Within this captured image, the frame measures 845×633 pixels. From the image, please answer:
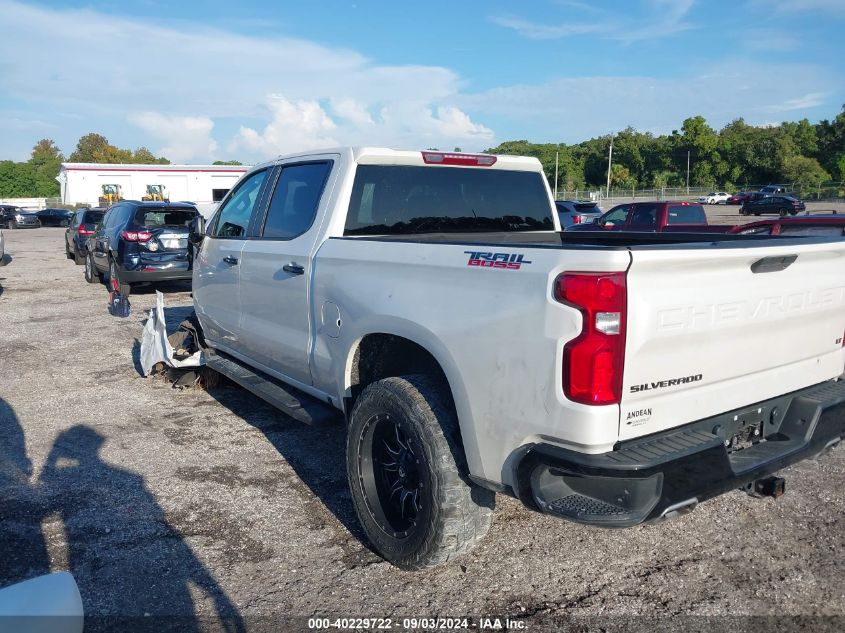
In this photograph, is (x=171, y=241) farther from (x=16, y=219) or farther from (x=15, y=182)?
(x=15, y=182)

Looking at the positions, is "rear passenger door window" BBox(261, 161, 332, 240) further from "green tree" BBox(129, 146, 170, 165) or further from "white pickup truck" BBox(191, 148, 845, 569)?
"green tree" BBox(129, 146, 170, 165)

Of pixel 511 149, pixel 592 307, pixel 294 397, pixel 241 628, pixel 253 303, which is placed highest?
pixel 511 149

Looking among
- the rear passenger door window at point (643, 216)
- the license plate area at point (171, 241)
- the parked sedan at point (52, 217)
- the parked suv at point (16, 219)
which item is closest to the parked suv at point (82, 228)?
the license plate area at point (171, 241)

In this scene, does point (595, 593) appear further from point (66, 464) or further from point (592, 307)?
point (66, 464)

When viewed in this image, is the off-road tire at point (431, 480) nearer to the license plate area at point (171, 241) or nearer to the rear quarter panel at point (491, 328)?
the rear quarter panel at point (491, 328)

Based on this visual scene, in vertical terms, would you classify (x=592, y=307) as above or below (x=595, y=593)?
above

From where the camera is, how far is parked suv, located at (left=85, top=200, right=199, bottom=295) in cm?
1196

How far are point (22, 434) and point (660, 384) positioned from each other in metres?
4.89

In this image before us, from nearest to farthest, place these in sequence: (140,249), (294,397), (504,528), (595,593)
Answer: (595,593)
(504,528)
(294,397)
(140,249)

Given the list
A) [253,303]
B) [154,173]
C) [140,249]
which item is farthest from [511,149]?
[253,303]

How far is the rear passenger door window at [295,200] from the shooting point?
4250mm

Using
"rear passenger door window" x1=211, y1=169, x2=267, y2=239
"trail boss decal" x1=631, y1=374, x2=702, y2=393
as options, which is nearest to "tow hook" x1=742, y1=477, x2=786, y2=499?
"trail boss decal" x1=631, y1=374, x2=702, y2=393

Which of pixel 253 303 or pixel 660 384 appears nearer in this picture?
pixel 660 384

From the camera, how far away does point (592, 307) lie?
7.95ft
